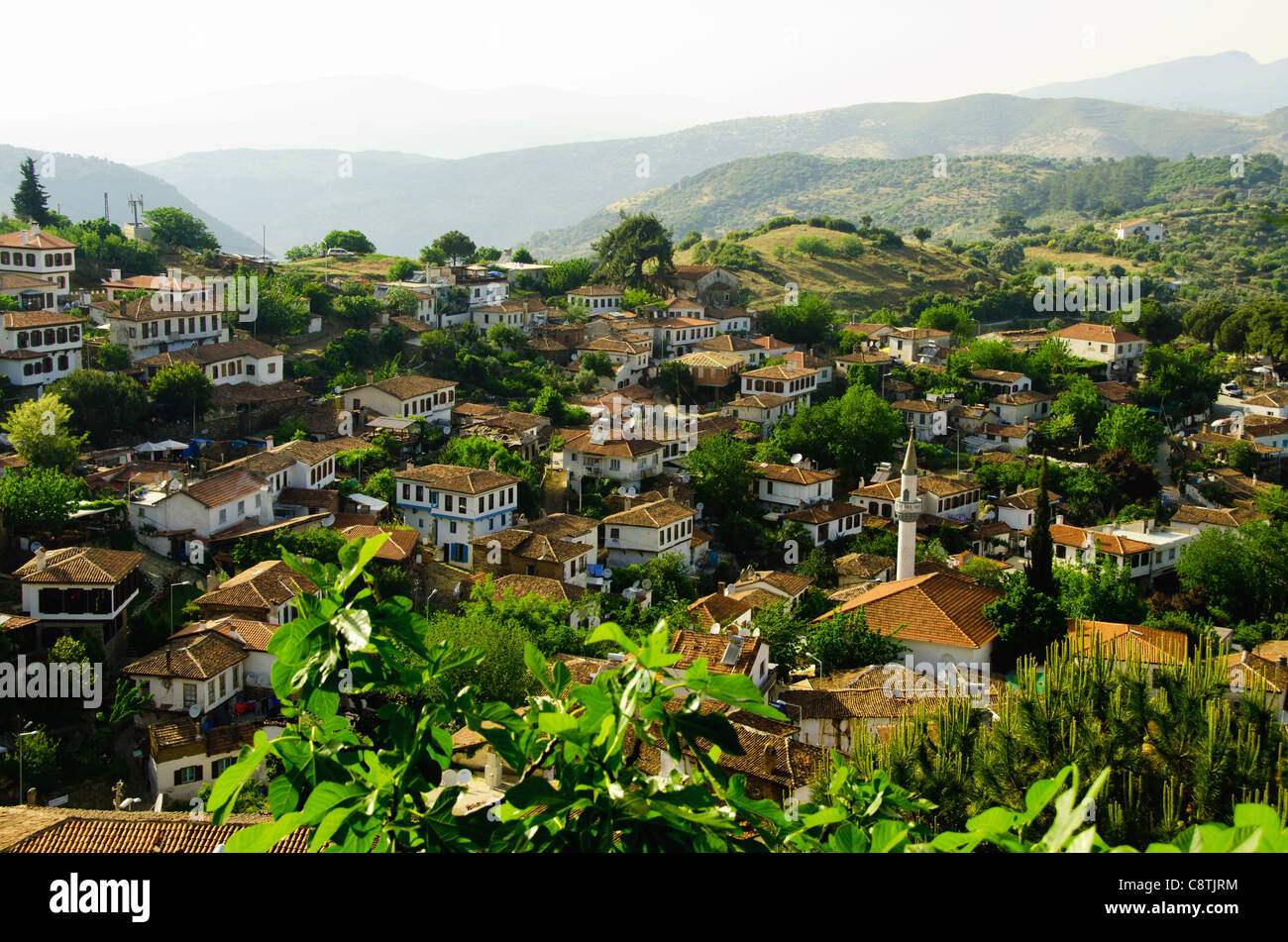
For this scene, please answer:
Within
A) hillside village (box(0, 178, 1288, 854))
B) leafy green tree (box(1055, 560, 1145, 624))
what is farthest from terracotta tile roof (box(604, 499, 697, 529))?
leafy green tree (box(1055, 560, 1145, 624))

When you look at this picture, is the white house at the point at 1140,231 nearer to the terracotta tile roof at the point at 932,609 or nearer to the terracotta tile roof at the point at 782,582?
the terracotta tile roof at the point at 782,582

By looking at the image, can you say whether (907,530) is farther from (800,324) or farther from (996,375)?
(800,324)

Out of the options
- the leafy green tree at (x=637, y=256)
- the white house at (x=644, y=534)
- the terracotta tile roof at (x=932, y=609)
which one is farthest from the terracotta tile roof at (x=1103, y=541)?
the leafy green tree at (x=637, y=256)

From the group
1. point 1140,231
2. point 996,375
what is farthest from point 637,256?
point 1140,231

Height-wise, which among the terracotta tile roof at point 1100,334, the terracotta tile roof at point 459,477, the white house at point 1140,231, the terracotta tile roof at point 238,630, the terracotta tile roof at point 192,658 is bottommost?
the terracotta tile roof at point 192,658

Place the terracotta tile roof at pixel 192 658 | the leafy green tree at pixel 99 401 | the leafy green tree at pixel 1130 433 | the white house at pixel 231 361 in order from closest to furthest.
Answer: the terracotta tile roof at pixel 192 658, the leafy green tree at pixel 99 401, the white house at pixel 231 361, the leafy green tree at pixel 1130 433

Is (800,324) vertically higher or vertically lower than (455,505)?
higher
